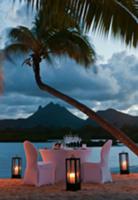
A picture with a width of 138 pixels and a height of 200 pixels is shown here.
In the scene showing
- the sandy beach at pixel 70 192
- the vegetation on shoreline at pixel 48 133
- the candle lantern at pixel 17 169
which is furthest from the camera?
the vegetation on shoreline at pixel 48 133

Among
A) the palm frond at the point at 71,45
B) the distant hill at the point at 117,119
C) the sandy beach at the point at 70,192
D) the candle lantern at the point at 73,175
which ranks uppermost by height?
the palm frond at the point at 71,45

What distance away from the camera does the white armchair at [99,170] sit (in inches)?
278

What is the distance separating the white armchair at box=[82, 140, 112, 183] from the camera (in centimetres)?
707

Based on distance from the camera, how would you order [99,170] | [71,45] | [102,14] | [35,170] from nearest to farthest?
1. [102,14]
2. [35,170]
3. [99,170]
4. [71,45]

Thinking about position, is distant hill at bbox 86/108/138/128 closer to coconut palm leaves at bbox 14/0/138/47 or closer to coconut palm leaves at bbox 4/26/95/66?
coconut palm leaves at bbox 4/26/95/66

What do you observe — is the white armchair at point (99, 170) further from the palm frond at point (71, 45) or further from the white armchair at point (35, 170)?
the palm frond at point (71, 45)

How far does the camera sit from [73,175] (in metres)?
6.37

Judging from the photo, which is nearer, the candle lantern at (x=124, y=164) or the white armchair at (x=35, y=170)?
the white armchair at (x=35, y=170)

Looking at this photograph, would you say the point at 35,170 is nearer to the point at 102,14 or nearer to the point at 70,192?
the point at 70,192

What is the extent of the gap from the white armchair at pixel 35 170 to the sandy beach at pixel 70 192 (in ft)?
0.46

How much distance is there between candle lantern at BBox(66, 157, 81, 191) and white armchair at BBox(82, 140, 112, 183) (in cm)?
74

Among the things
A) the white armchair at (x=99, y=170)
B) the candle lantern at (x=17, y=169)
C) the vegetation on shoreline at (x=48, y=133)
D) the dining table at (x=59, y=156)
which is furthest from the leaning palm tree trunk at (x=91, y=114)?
the vegetation on shoreline at (x=48, y=133)

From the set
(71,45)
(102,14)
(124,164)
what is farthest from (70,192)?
(102,14)

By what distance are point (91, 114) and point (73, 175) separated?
127 centimetres
